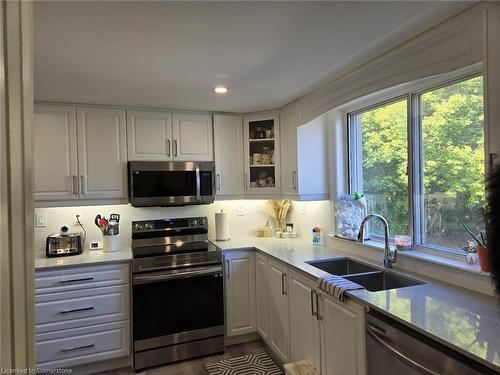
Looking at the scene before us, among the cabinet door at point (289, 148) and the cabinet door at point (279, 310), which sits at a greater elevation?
the cabinet door at point (289, 148)

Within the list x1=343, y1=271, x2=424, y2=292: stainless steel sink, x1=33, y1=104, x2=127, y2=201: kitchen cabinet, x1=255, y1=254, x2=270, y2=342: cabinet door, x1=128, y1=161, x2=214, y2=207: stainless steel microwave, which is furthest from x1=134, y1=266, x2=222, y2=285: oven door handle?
x1=343, y1=271, x2=424, y2=292: stainless steel sink

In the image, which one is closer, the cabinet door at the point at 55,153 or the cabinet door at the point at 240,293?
the cabinet door at the point at 55,153

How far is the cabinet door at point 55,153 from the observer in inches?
107

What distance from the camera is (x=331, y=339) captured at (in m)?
1.83

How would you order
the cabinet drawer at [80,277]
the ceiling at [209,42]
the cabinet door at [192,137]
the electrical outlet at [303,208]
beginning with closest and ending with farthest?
1. the ceiling at [209,42]
2. the cabinet drawer at [80,277]
3. the cabinet door at [192,137]
4. the electrical outlet at [303,208]

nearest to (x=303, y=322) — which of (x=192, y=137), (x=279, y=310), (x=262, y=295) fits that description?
(x=279, y=310)

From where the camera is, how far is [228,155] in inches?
130

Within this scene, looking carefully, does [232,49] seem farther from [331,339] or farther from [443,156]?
[331,339]

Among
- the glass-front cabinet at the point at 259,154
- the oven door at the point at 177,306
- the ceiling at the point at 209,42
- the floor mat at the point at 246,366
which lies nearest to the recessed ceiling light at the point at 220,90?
the ceiling at the point at 209,42

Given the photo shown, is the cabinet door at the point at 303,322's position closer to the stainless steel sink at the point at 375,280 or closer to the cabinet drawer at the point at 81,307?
the stainless steel sink at the point at 375,280

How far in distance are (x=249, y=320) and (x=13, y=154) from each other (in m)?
2.84

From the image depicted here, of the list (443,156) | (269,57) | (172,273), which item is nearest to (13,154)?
(269,57)

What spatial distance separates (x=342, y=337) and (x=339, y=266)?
0.76m

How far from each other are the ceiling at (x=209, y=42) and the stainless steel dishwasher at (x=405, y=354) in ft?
4.49
